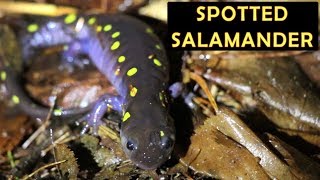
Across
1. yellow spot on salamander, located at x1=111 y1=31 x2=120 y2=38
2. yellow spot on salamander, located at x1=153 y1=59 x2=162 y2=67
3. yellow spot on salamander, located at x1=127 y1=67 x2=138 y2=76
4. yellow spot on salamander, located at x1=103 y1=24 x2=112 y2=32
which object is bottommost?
yellow spot on salamander, located at x1=127 y1=67 x2=138 y2=76

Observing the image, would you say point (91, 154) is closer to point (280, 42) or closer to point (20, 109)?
point (20, 109)

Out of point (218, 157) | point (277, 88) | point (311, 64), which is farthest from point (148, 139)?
point (311, 64)

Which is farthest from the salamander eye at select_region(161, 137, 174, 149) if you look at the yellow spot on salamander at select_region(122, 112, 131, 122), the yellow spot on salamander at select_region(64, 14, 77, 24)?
the yellow spot on salamander at select_region(64, 14, 77, 24)

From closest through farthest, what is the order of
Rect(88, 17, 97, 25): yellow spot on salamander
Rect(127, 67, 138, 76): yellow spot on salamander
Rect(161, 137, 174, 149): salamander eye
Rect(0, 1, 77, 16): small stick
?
1. Rect(161, 137, 174, 149): salamander eye
2. Rect(127, 67, 138, 76): yellow spot on salamander
3. Rect(88, 17, 97, 25): yellow spot on salamander
4. Rect(0, 1, 77, 16): small stick

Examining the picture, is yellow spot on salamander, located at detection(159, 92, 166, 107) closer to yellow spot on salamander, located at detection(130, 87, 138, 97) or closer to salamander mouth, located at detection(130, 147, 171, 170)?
yellow spot on salamander, located at detection(130, 87, 138, 97)

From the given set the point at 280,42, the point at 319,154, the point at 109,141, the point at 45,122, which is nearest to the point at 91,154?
the point at 109,141

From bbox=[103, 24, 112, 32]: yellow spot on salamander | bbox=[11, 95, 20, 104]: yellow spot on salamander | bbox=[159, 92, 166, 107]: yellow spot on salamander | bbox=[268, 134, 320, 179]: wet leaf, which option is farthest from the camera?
bbox=[103, 24, 112, 32]: yellow spot on salamander

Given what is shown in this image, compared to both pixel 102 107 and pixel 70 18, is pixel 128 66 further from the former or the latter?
pixel 70 18

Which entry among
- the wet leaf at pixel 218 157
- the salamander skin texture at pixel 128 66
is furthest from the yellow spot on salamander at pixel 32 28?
the wet leaf at pixel 218 157
